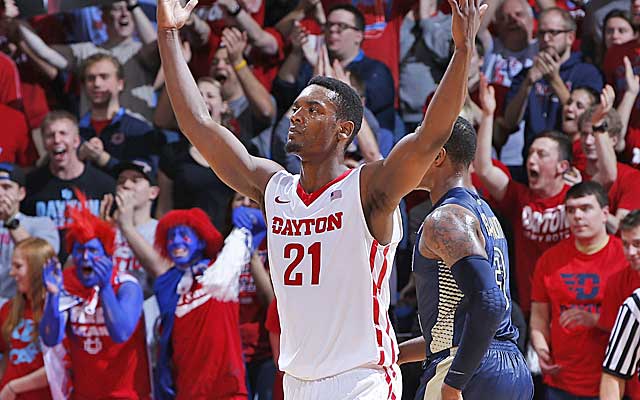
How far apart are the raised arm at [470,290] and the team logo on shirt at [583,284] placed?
2.81 meters

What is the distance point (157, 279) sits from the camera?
740 cm

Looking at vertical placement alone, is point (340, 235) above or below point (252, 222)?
below

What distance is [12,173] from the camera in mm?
8133

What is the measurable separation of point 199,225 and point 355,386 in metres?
3.78

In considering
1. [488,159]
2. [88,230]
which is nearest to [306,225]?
[488,159]

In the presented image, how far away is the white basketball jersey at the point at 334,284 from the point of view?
3662 millimetres

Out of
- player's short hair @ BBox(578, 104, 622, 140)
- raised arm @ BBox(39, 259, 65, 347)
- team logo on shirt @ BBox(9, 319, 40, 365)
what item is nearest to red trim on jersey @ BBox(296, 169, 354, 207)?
player's short hair @ BBox(578, 104, 622, 140)

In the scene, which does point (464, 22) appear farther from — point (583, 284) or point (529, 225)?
point (529, 225)

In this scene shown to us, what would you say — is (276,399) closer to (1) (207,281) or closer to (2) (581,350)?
(1) (207,281)

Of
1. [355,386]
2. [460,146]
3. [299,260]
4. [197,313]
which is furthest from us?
[197,313]

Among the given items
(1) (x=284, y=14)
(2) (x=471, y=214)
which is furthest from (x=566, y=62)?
(2) (x=471, y=214)

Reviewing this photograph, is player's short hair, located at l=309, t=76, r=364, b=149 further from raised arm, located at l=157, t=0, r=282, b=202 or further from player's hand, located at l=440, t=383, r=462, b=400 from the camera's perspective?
player's hand, located at l=440, t=383, r=462, b=400

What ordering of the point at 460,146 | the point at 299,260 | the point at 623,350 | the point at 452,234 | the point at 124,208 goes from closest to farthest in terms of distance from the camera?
the point at 299,260 → the point at 452,234 → the point at 460,146 → the point at 623,350 → the point at 124,208

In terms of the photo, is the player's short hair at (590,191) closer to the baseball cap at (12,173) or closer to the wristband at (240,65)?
the wristband at (240,65)
